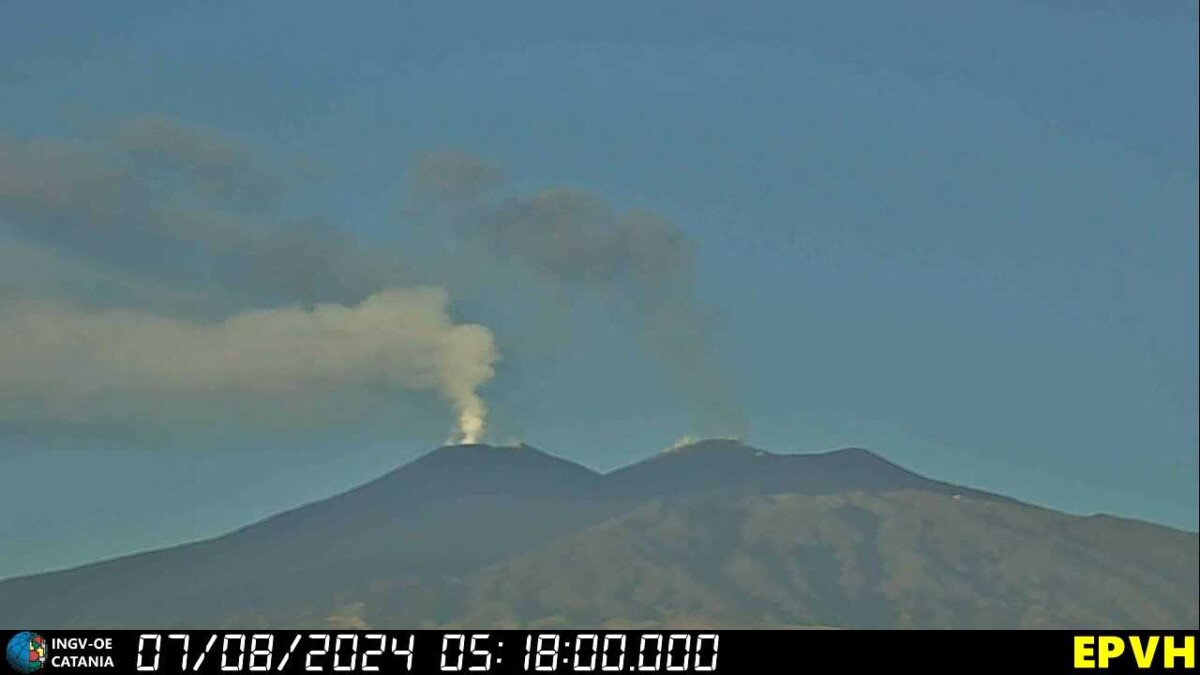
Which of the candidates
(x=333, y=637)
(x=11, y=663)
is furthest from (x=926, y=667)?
(x=11, y=663)

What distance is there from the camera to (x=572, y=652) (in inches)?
2397

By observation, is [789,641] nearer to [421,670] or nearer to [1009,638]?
[1009,638]

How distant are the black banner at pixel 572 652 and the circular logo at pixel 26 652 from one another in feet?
0.10

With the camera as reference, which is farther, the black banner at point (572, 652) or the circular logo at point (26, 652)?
the circular logo at point (26, 652)

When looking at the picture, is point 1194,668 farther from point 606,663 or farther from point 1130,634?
point 606,663

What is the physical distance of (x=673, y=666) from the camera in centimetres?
6081

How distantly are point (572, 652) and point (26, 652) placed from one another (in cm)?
1715

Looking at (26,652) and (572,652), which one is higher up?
(572,652)

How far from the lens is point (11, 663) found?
199ft

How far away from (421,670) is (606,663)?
583 cm

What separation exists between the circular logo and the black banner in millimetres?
31

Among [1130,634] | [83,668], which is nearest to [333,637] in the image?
[83,668]

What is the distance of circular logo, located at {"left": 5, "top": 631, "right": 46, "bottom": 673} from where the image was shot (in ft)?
199

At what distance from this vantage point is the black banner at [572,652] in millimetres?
60469
